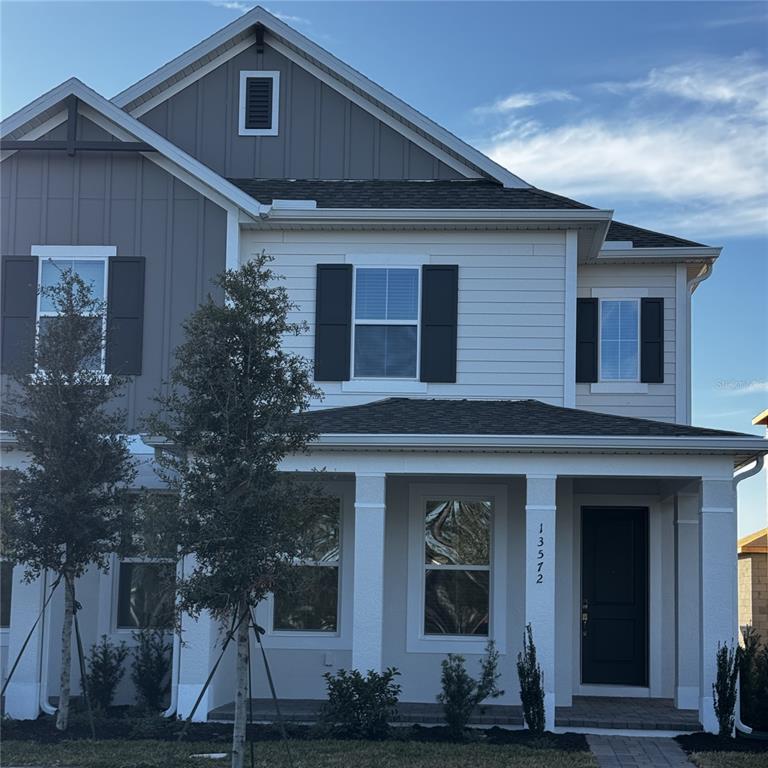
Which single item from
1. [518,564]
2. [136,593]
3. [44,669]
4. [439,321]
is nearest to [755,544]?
[518,564]

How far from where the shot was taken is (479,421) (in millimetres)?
12406

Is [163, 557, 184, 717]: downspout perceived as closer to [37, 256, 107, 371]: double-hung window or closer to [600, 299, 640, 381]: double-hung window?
[37, 256, 107, 371]: double-hung window

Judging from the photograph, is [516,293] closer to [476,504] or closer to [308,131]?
[476,504]

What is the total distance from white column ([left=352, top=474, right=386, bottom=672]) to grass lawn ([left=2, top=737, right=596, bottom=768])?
1.08 meters

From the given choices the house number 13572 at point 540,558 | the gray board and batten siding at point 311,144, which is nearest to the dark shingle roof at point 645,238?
the gray board and batten siding at point 311,144

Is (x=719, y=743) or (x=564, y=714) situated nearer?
(x=719, y=743)

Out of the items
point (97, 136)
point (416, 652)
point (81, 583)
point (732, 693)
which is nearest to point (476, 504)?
point (416, 652)

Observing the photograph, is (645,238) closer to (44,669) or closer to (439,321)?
(439,321)

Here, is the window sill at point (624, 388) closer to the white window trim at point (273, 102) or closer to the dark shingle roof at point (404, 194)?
the dark shingle roof at point (404, 194)

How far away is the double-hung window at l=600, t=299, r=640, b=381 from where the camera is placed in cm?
1488

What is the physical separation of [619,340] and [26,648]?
26.9 ft

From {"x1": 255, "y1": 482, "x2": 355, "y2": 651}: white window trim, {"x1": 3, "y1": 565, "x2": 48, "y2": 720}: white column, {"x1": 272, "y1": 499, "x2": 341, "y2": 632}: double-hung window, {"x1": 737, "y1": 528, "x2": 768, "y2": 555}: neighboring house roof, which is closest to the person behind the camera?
{"x1": 3, "y1": 565, "x2": 48, "y2": 720}: white column

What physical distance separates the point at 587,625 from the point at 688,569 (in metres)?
1.44

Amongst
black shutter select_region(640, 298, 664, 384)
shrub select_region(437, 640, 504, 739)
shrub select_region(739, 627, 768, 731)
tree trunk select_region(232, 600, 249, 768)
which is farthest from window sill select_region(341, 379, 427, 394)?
tree trunk select_region(232, 600, 249, 768)
